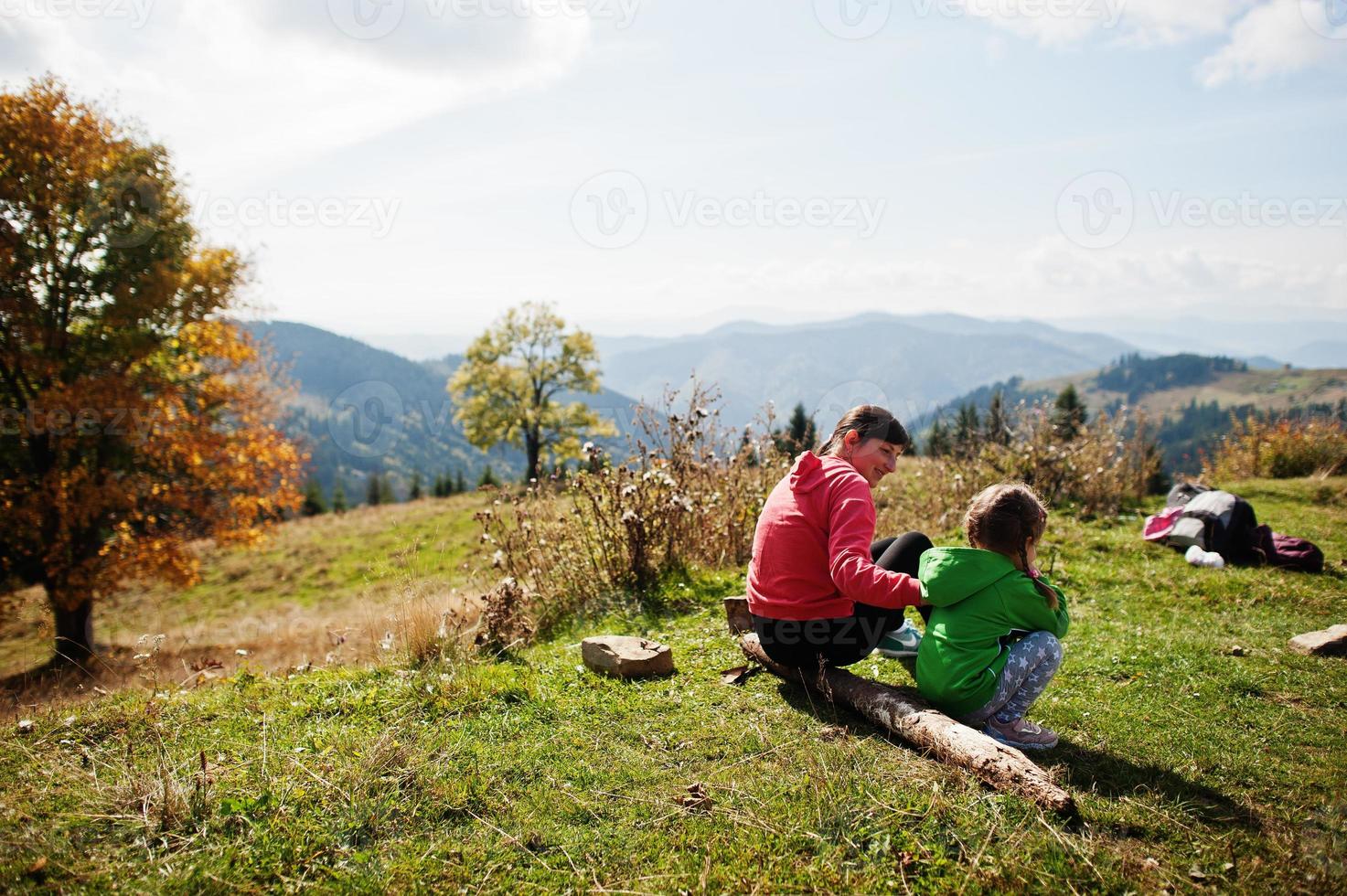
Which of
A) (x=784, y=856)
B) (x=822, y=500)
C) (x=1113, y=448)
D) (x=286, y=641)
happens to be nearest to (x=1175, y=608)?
(x=822, y=500)

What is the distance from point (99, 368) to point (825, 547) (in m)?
15.0

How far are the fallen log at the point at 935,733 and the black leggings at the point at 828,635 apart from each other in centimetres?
11

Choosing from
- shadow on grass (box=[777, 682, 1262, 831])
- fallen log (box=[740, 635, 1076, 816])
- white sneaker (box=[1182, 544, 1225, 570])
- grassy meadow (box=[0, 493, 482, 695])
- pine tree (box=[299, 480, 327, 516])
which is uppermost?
fallen log (box=[740, 635, 1076, 816])

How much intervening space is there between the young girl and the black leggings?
524 millimetres

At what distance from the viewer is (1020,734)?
3.84 metres

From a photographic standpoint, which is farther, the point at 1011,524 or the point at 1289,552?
the point at 1289,552

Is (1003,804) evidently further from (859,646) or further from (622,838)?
(622,838)

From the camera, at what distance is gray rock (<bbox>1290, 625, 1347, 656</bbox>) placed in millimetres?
5305

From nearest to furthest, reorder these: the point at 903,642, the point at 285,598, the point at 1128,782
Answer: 1. the point at 1128,782
2. the point at 903,642
3. the point at 285,598

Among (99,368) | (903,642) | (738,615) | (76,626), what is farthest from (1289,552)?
(76,626)

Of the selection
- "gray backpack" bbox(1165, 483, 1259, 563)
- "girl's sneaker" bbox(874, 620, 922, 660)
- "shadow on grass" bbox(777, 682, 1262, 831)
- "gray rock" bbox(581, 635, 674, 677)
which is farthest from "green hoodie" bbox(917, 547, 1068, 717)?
"gray backpack" bbox(1165, 483, 1259, 563)

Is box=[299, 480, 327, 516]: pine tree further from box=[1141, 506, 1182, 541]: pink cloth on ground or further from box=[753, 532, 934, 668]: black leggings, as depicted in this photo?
box=[753, 532, 934, 668]: black leggings

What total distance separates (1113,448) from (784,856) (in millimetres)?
12632

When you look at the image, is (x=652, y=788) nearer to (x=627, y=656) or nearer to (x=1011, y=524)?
(x=627, y=656)
